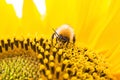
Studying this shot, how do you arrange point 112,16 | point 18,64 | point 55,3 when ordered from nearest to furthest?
1. point 18,64
2. point 112,16
3. point 55,3

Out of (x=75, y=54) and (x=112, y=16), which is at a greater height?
(x=112, y=16)

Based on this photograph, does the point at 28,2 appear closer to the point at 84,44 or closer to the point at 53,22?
the point at 53,22

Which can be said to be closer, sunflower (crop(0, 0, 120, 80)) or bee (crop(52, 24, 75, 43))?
sunflower (crop(0, 0, 120, 80))

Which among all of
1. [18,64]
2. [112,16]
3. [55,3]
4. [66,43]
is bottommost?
[18,64]

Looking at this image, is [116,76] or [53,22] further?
[53,22]

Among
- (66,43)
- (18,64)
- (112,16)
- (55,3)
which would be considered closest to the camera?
(18,64)

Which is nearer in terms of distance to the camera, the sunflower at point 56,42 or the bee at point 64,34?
the sunflower at point 56,42

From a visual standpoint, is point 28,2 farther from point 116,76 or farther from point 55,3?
point 116,76

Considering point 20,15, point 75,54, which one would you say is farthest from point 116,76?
point 20,15
